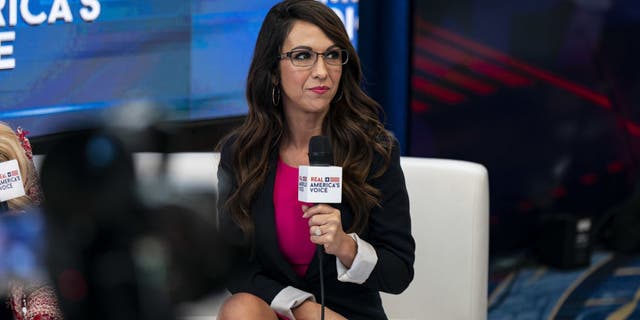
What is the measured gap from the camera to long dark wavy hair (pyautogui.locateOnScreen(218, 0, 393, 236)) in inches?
62.6

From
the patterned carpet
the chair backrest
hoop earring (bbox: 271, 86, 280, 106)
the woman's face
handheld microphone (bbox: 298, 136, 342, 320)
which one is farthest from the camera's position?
the patterned carpet

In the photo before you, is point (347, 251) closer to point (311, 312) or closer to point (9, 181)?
point (311, 312)

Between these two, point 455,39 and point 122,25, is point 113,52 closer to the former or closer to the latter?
point 122,25

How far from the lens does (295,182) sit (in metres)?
1.66

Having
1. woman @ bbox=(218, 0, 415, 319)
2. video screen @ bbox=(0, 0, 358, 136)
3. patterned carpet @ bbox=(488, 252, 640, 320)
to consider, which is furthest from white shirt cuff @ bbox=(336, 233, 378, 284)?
patterned carpet @ bbox=(488, 252, 640, 320)

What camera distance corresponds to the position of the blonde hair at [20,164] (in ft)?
5.21

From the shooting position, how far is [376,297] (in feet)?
5.53

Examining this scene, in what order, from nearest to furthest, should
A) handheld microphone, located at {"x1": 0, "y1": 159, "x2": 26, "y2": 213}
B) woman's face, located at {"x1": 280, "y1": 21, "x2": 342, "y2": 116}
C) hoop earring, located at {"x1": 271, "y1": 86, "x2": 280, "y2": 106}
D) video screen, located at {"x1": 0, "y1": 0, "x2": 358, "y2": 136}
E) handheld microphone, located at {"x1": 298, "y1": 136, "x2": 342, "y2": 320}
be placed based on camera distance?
handheld microphone, located at {"x1": 298, "y1": 136, "x2": 342, "y2": 320} < handheld microphone, located at {"x1": 0, "y1": 159, "x2": 26, "y2": 213} < woman's face, located at {"x1": 280, "y1": 21, "x2": 342, "y2": 116} < hoop earring, located at {"x1": 271, "y1": 86, "x2": 280, "y2": 106} < video screen, located at {"x1": 0, "y1": 0, "x2": 358, "y2": 136}

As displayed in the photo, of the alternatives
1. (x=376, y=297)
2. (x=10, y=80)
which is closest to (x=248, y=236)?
(x=376, y=297)

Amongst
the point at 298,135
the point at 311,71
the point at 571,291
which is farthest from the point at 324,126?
the point at 571,291

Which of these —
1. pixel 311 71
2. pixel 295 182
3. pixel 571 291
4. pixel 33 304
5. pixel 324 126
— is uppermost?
pixel 311 71

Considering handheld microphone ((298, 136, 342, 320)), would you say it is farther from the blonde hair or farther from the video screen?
the video screen

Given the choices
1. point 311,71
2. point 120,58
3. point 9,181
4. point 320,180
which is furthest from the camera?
point 120,58

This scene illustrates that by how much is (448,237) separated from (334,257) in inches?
13.2
